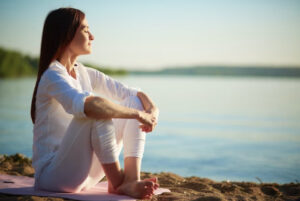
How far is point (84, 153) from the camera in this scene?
1.92 metres

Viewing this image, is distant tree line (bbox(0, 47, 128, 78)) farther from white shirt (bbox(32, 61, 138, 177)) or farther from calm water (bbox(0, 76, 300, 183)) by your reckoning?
white shirt (bbox(32, 61, 138, 177))

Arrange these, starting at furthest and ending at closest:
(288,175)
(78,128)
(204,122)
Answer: (204,122)
(288,175)
(78,128)

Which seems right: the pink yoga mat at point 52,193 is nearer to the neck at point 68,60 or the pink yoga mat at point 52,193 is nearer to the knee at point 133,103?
the knee at point 133,103

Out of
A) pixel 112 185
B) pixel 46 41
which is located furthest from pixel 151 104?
pixel 46 41

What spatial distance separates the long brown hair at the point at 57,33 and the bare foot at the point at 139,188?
0.80 m

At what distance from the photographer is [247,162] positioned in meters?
4.64

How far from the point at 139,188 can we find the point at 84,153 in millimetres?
385

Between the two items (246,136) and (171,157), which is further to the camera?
(246,136)

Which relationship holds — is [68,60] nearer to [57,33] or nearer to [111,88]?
[57,33]

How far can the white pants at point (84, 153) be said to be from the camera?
74.3 inches

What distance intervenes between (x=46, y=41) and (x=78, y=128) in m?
0.60

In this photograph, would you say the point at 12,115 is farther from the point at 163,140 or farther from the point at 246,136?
the point at 246,136

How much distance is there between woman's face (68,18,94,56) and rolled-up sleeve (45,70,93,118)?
24cm

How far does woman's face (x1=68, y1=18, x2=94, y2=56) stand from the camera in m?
2.14
